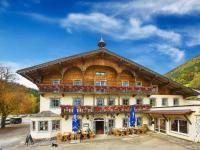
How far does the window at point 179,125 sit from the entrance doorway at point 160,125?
1.77 meters

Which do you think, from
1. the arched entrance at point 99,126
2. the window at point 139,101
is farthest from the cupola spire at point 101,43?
the arched entrance at point 99,126

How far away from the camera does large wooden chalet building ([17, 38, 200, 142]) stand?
25438mm

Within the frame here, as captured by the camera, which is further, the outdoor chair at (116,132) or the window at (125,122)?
the window at (125,122)

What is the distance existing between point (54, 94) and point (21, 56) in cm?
843

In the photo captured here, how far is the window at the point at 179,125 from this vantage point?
72.2 ft

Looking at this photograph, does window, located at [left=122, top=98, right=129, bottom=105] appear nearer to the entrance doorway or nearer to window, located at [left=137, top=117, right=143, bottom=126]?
window, located at [left=137, top=117, right=143, bottom=126]

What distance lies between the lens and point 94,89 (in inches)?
1043

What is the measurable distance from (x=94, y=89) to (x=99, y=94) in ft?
5.74

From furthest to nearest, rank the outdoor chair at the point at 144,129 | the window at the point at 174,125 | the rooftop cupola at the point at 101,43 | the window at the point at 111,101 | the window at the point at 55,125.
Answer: the rooftop cupola at the point at 101,43, the window at the point at 111,101, the outdoor chair at the point at 144,129, the window at the point at 55,125, the window at the point at 174,125

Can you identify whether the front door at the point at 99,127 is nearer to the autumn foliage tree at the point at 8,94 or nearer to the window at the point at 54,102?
the window at the point at 54,102

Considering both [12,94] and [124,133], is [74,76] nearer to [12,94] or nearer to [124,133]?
[124,133]

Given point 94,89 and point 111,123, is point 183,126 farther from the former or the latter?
point 94,89

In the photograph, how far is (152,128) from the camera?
28.9 m

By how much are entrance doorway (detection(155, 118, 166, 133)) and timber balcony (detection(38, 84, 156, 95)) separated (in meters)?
3.97
